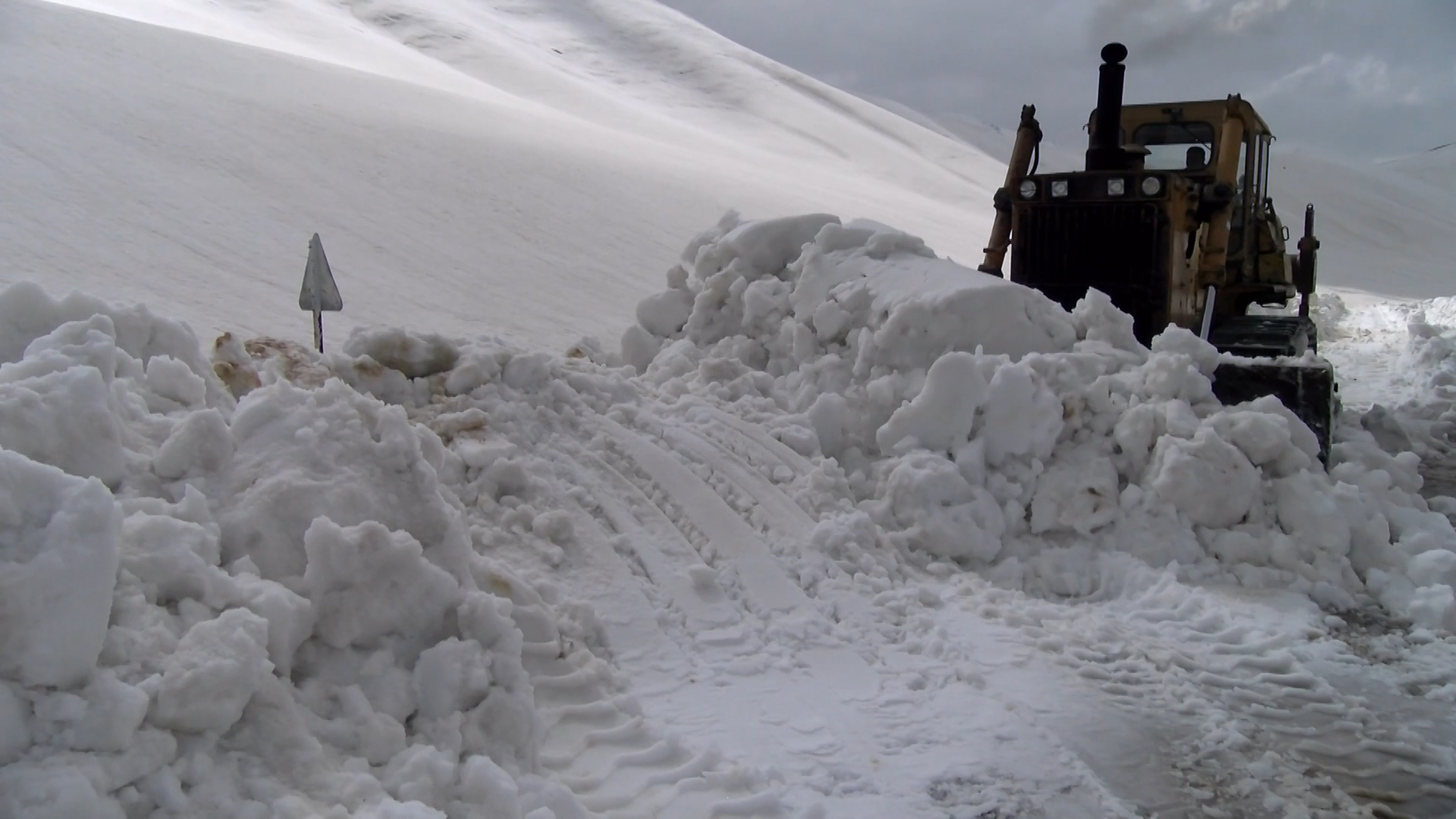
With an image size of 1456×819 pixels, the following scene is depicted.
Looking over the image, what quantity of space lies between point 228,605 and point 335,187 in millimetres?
10604

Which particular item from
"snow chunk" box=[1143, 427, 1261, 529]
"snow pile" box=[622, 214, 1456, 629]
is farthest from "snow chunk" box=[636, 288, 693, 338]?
"snow chunk" box=[1143, 427, 1261, 529]

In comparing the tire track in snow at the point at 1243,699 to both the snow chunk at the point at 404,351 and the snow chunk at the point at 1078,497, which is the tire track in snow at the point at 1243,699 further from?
the snow chunk at the point at 404,351

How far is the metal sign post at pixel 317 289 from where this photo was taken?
17.3ft

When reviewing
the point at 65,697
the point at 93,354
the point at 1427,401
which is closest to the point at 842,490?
the point at 93,354

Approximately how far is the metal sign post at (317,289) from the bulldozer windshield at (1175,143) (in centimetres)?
575

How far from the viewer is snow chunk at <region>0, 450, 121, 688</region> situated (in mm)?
1984

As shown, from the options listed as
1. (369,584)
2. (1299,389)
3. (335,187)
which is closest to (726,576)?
(369,584)

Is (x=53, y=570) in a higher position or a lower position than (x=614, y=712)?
higher

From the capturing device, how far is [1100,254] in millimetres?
6797

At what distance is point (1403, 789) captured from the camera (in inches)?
119

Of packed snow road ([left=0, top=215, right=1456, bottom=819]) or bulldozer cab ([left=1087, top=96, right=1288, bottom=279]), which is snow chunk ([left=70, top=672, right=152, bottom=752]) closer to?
packed snow road ([left=0, top=215, right=1456, bottom=819])

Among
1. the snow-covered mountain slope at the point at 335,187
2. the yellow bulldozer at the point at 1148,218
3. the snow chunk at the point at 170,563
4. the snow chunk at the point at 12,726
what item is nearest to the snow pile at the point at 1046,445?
the yellow bulldozer at the point at 1148,218

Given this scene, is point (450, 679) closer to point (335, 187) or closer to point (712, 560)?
point (712, 560)

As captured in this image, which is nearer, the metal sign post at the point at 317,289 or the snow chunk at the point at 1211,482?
the snow chunk at the point at 1211,482
